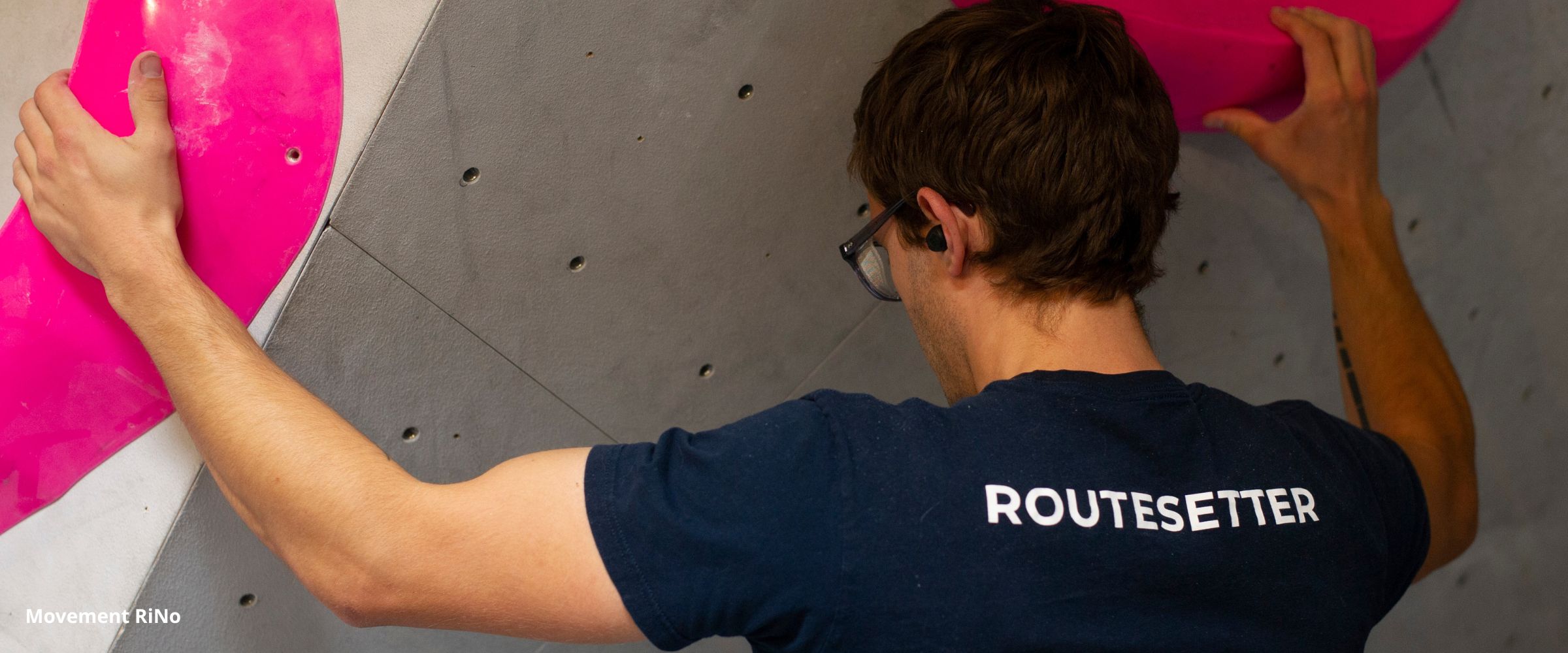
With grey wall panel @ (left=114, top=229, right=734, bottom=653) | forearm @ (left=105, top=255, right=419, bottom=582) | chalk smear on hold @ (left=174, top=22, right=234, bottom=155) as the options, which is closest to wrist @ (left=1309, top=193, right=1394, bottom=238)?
grey wall panel @ (left=114, top=229, right=734, bottom=653)

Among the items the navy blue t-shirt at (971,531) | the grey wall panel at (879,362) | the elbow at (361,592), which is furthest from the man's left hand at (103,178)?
the grey wall panel at (879,362)

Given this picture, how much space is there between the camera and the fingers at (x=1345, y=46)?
1.13m

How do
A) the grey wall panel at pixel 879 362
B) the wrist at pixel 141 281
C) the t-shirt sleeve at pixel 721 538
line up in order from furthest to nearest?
the grey wall panel at pixel 879 362 → the wrist at pixel 141 281 → the t-shirt sleeve at pixel 721 538

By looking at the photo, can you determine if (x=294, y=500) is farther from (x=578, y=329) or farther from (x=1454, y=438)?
(x=1454, y=438)

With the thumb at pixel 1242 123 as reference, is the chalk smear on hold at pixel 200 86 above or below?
above

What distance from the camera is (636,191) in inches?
42.7

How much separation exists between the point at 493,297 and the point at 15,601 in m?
0.53

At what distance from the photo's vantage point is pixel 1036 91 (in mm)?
840

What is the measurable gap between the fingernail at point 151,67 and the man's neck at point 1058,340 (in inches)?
29.3

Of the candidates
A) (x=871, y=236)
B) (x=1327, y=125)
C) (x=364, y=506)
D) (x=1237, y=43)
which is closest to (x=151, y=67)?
(x=364, y=506)

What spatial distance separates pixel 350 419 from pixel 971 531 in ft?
2.12

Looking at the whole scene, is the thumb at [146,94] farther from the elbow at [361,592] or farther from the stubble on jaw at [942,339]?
the stubble on jaw at [942,339]

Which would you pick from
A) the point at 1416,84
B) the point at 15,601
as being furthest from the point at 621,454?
the point at 1416,84

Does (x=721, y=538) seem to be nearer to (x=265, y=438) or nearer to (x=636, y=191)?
(x=265, y=438)
